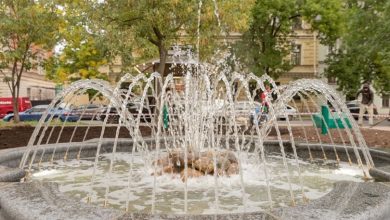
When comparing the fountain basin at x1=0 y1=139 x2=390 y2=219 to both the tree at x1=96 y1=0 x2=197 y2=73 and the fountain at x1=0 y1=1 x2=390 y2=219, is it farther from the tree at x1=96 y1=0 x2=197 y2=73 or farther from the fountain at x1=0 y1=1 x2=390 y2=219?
the tree at x1=96 y1=0 x2=197 y2=73

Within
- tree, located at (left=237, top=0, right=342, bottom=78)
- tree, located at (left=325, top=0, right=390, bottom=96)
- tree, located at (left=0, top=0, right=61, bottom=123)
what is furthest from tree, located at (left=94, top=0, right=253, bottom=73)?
tree, located at (left=237, top=0, right=342, bottom=78)

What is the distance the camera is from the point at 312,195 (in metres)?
5.75

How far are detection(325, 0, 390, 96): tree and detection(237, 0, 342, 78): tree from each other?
54.7 inches

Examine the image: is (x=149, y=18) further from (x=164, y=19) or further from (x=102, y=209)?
(x=102, y=209)

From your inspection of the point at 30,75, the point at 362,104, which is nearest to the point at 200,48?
the point at 362,104

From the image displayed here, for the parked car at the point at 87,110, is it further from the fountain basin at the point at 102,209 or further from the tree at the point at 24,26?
the fountain basin at the point at 102,209

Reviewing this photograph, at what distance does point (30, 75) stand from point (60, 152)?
4233 cm

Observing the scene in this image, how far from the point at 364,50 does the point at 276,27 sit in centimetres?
1301

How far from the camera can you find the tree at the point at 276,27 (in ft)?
104

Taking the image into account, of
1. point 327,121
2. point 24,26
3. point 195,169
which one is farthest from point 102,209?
point 24,26

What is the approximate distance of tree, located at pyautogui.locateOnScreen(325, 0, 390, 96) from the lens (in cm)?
1992

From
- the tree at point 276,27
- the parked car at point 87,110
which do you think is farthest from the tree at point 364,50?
the parked car at point 87,110

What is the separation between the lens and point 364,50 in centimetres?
2195

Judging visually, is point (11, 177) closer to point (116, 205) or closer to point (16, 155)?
point (116, 205)
